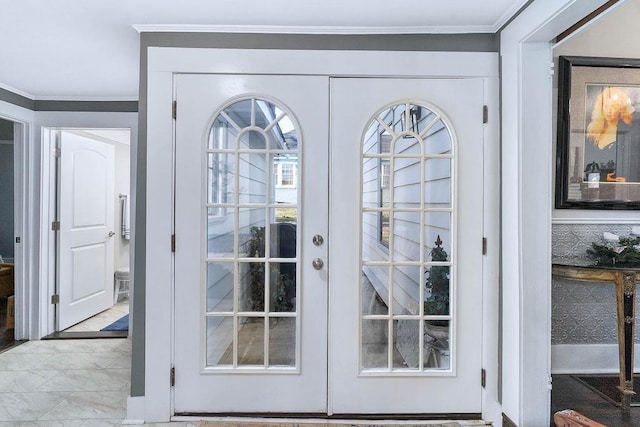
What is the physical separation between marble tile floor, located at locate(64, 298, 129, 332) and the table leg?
4.28 meters

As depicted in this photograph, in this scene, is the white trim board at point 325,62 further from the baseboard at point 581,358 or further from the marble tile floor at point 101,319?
the marble tile floor at point 101,319

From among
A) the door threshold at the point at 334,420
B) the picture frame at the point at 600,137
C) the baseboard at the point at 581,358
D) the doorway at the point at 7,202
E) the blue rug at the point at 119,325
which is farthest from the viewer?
the doorway at the point at 7,202

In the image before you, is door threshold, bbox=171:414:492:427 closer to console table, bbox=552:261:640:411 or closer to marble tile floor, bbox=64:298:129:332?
console table, bbox=552:261:640:411

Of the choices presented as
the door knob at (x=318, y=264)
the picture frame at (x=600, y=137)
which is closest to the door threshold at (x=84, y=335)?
the door knob at (x=318, y=264)

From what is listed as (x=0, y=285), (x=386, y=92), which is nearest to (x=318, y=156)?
(x=386, y=92)

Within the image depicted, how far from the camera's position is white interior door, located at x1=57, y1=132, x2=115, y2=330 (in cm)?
362

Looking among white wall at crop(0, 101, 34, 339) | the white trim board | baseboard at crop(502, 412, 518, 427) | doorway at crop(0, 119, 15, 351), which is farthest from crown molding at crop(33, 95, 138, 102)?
baseboard at crop(502, 412, 518, 427)

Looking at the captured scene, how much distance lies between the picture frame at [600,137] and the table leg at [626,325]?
22.2 inches

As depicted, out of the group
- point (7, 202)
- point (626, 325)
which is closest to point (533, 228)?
point (626, 325)

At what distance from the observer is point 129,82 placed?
3045mm

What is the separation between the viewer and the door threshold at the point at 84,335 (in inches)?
137

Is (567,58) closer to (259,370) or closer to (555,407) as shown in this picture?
(555,407)

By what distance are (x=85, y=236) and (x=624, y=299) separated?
4583 millimetres

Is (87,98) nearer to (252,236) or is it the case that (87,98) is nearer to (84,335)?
(84,335)
